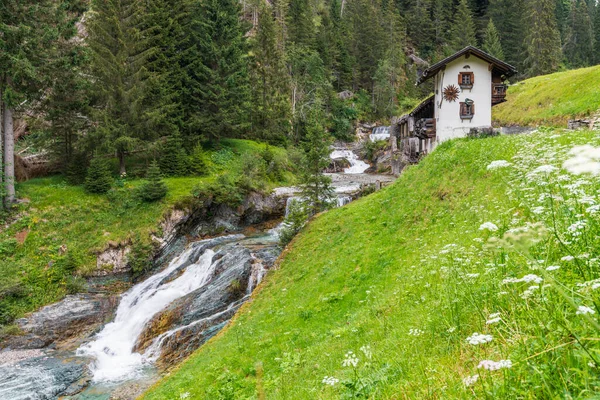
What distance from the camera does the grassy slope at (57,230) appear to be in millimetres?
21688

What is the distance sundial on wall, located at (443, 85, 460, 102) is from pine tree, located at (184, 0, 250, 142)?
2204 cm

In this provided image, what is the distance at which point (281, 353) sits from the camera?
429 inches

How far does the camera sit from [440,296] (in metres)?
5.98

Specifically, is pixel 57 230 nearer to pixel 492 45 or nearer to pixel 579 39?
pixel 492 45

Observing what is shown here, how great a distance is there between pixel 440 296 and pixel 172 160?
32.1 meters

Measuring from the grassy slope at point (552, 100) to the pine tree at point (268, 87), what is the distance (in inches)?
1085

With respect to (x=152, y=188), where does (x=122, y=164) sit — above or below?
above

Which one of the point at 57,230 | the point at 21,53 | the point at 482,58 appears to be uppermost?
the point at 21,53

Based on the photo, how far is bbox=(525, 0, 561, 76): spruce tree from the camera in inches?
2335

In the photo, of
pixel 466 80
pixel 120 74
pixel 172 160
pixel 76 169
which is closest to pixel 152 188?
pixel 172 160

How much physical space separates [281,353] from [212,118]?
109 feet

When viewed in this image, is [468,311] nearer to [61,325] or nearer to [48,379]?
[48,379]

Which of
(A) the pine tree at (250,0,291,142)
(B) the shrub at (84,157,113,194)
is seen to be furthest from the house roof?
(B) the shrub at (84,157,113,194)

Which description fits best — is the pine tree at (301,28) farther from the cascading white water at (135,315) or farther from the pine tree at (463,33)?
the cascading white water at (135,315)
